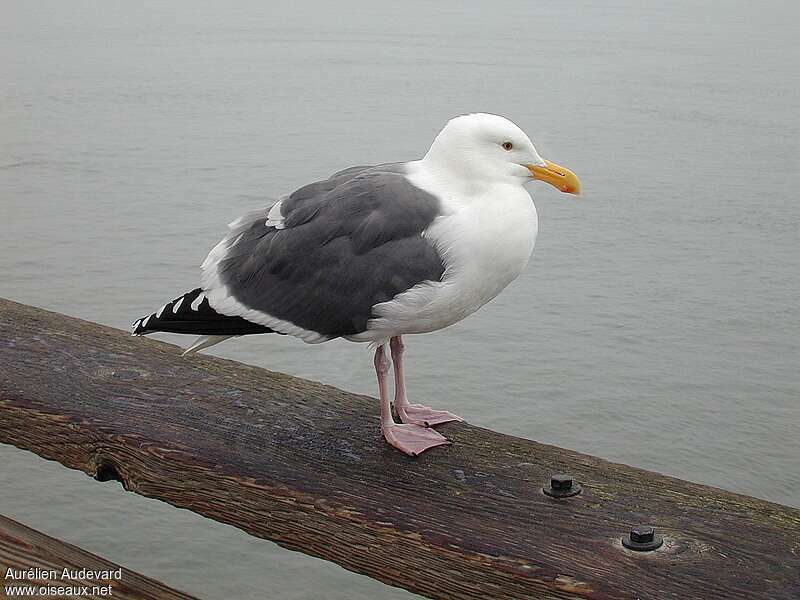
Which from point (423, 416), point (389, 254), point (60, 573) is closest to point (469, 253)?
point (389, 254)

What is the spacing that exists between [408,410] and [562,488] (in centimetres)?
84

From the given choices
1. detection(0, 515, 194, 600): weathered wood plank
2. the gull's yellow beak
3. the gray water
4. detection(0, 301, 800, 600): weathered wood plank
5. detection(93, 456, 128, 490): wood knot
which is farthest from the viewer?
the gray water

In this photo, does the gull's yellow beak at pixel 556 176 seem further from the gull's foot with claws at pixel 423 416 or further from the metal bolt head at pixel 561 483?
the metal bolt head at pixel 561 483

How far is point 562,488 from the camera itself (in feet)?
7.93

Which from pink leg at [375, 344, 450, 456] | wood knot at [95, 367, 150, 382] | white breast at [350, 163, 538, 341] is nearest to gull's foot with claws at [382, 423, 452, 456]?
pink leg at [375, 344, 450, 456]

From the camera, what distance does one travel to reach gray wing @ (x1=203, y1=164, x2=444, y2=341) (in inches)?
112

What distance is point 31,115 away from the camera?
40.5 feet

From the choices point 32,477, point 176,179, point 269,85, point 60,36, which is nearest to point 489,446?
point 32,477

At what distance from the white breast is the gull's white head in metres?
0.04

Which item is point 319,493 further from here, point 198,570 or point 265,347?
point 265,347

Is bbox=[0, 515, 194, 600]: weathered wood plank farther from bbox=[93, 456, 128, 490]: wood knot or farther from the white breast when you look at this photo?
the white breast

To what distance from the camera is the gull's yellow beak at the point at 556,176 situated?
2959 mm

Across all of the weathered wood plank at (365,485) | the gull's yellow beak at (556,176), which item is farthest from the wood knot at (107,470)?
the gull's yellow beak at (556,176)

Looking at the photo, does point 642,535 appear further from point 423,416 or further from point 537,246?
point 537,246
